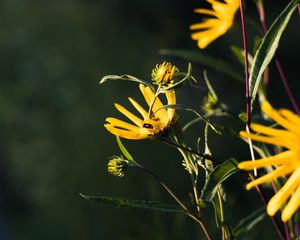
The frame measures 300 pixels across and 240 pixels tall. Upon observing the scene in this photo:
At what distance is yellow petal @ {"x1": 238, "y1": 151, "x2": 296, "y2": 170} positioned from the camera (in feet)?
1.24

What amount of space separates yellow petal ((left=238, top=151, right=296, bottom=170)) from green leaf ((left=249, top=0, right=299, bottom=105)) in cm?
12

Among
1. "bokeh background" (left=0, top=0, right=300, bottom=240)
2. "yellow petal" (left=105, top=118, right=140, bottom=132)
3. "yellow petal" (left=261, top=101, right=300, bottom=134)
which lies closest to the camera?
"yellow petal" (left=261, top=101, right=300, bottom=134)

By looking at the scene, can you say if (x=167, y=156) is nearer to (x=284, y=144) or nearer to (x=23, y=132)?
(x=23, y=132)

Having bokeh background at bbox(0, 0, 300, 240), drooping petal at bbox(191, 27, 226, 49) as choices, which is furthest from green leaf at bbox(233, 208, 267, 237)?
bokeh background at bbox(0, 0, 300, 240)

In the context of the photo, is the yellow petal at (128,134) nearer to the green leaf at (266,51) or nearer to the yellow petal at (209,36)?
the green leaf at (266,51)

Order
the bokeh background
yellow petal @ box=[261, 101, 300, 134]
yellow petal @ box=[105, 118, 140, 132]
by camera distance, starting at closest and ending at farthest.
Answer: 1. yellow petal @ box=[261, 101, 300, 134]
2. yellow petal @ box=[105, 118, 140, 132]
3. the bokeh background

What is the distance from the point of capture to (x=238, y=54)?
0.77 m

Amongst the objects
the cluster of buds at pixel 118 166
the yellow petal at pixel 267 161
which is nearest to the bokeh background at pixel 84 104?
the cluster of buds at pixel 118 166

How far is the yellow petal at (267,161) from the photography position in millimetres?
379

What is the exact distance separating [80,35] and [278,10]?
2.92 ft

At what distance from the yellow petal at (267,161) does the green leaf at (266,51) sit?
118mm

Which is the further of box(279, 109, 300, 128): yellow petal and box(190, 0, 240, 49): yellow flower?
box(190, 0, 240, 49): yellow flower

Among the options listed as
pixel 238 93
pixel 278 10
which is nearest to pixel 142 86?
pixel 238 93

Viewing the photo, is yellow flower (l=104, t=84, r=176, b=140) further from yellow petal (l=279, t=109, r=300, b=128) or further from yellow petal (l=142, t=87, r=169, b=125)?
yellow petal (l=279, t=109, r=300, b=128)
